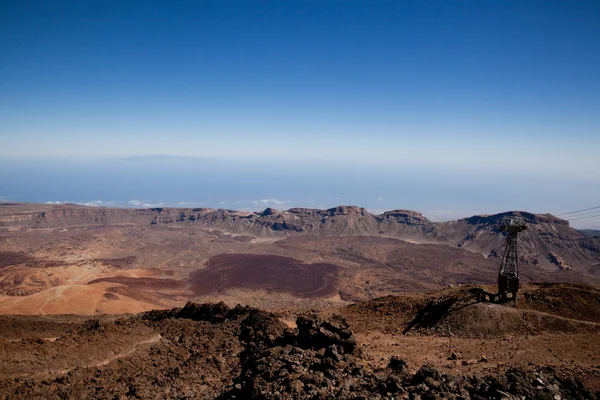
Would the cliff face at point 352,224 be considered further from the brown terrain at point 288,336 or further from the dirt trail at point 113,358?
the dirt trail at point 113,358

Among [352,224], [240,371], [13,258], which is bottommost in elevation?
[13,258]

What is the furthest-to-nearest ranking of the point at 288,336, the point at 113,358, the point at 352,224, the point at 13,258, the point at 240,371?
the point at 352,224
the point at 13,258
the point at 288,336
the point at 113,358
the point at 240,371

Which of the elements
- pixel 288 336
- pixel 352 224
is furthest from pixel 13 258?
pixel 352 224

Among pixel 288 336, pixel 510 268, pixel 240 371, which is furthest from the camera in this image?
pixel 510 268

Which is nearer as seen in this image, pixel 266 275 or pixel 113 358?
pixel 113 358

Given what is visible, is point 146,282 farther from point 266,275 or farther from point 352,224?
point 352,224

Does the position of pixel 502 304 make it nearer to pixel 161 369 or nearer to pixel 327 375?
pixel 327 375
